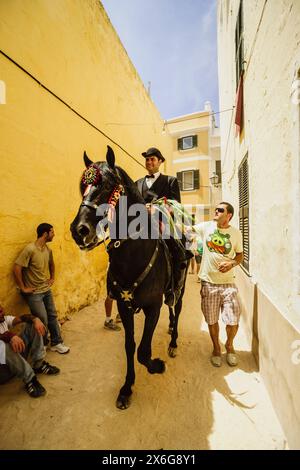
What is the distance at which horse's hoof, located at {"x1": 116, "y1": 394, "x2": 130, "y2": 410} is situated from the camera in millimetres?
2322

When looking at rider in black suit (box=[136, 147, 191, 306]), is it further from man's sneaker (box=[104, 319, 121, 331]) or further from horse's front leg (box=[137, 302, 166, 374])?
man's sneaker (box=[104, 319, 121, 331])

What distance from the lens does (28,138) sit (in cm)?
361

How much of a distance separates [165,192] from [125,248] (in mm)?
1566

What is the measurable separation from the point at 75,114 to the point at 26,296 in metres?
4.06

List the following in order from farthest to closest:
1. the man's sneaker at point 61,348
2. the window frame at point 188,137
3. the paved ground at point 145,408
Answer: the window frame at point 188,137, the man's sneaker at point 61,348, the paved ground at point 145,408

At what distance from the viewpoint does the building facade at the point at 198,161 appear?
55.4 ft

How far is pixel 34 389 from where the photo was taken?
252 cm

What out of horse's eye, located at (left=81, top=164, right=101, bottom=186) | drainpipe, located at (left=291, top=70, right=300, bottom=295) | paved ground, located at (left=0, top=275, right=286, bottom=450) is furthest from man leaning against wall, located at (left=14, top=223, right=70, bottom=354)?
drainpipe, located at (left=291, top=70, right=300, bottom=295)

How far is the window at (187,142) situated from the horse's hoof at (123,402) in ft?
58.8

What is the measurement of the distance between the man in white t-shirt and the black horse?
32.7 inches

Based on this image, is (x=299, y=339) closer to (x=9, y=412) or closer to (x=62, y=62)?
(x=9, y=412)

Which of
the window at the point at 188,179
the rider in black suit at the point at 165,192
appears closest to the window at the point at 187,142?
the window at the point at 188,179

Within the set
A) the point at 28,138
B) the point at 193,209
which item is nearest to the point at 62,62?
the point at 28,138

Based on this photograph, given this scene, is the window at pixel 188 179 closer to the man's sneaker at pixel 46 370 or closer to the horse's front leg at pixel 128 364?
the horse's front leg at pixel 128 364
